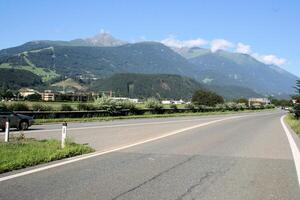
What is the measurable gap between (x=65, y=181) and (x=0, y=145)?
549 cm

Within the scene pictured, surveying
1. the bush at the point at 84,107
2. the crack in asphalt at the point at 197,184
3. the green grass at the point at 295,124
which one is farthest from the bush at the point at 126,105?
the crack in asphalt at the point at 197,184

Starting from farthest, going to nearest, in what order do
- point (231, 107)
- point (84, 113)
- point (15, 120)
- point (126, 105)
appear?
point (231, 107), point (126, 105), point (84, 113), point (15, 120)

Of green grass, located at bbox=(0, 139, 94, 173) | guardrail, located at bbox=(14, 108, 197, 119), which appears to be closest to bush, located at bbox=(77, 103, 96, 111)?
guardrail, located at bbox=(14, 108, 197, 119)

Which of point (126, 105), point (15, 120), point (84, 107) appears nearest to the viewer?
point (15, 120)

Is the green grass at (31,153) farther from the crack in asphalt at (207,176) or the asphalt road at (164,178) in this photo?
the crack in asphalt at (207,176)

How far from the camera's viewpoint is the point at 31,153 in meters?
12.5

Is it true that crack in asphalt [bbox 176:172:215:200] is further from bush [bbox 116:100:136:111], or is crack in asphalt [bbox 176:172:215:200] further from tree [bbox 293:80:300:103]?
bush [bbox 116:100:136:111]

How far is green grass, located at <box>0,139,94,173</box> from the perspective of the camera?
10.9 metres

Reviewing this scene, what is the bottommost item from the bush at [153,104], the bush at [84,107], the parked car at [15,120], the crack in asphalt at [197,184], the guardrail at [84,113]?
the crack in asphalt at [197,184]

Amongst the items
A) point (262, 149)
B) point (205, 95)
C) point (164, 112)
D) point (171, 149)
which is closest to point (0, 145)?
point (171, 149)

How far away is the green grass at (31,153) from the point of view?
10906 millimetres

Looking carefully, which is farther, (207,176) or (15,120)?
(15,120)

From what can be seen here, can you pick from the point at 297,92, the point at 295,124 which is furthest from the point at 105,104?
the point at 295,124

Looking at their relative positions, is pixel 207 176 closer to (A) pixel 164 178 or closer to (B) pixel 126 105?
(A) pixel 164 178
